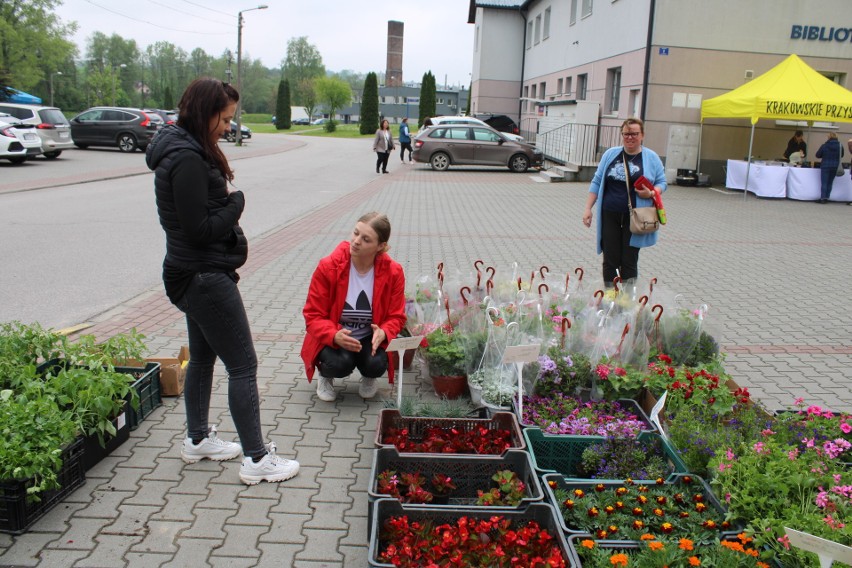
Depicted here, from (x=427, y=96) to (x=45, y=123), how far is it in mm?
33506

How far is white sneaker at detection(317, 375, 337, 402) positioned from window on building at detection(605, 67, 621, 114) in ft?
65.6

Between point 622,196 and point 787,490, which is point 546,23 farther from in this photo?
point 787,490

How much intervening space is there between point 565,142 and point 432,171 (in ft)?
14.9

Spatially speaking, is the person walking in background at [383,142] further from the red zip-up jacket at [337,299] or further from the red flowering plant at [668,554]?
the red flowering plant at [668,554]

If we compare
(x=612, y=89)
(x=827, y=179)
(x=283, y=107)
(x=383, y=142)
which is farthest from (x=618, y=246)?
Answer: (x=283, y=107)

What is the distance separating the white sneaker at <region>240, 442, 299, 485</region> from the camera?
3.62 m

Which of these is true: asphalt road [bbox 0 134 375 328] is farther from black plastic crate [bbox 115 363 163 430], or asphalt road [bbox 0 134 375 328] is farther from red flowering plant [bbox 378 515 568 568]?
red flowering plant [bbox 378 515 568 568]

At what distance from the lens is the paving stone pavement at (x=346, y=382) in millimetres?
3154

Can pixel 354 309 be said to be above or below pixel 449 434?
above

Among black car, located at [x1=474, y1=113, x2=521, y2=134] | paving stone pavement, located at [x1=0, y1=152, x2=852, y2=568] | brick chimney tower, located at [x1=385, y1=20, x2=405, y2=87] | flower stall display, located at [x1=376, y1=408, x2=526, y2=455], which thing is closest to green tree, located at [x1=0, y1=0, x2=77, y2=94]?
black car, located at [x1=474, y1=113, x2=521, y2=134]

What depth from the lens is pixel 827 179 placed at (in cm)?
1728

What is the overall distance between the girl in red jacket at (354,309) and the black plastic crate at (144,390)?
914 mm

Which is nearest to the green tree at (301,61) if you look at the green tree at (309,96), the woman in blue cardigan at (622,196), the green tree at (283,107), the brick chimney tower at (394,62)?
the green tree at (309,96)

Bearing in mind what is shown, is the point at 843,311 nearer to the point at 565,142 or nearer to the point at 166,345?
the point at 166,345
